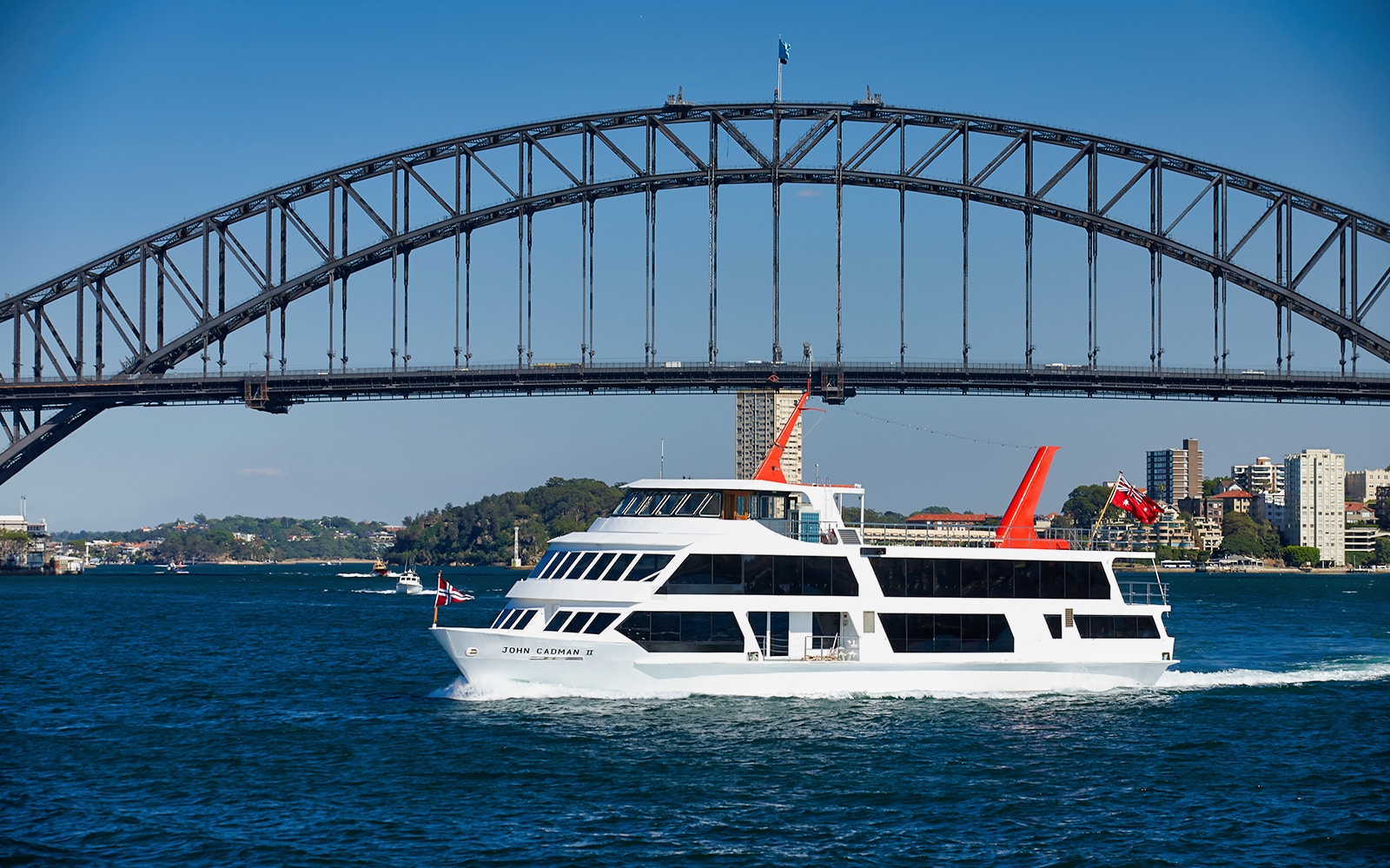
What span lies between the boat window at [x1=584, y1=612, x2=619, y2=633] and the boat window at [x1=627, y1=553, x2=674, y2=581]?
2.84 feet

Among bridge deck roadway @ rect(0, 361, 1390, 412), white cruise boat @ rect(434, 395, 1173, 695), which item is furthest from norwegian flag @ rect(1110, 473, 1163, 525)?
bridge deck roadway @ rect(0, 361, 1390, 412)

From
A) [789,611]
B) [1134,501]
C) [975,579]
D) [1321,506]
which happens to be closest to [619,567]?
[789,611]

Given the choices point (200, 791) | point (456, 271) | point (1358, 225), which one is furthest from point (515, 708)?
point (1358, 225)

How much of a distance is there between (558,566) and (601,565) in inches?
38.2

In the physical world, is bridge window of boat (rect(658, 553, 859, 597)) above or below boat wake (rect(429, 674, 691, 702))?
above

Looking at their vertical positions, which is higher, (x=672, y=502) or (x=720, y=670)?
(x=672, y=502)

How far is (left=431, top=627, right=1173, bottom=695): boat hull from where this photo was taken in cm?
2702

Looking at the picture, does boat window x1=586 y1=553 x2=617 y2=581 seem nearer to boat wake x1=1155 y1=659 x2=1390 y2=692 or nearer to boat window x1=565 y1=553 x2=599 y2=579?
boat window x1=565 y1=553 x2=599 y2=579

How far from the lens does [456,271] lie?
71.8 m

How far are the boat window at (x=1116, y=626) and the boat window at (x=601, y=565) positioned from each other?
414 inches

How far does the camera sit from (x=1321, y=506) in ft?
601

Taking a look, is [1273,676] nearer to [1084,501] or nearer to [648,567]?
[648,567]

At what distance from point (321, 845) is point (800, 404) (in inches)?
641

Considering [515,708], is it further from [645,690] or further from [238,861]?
[238,861]
